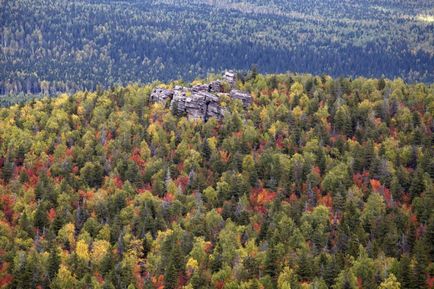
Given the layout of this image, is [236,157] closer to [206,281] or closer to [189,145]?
[189,145]

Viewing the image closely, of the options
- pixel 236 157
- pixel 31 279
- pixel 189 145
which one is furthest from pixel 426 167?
pixel 31 279

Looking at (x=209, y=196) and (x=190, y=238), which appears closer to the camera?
(x=190, y=238)

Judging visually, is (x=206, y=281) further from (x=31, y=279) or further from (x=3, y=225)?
(x=3, y=225)

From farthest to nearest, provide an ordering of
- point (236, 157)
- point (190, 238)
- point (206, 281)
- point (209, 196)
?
1. point (236, 157)
2. point (209, 196)
3. point (190, 238)
4. point (206, 281)

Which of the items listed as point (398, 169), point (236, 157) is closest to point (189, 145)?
point (236, 157)

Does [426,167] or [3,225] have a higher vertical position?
[426,167]

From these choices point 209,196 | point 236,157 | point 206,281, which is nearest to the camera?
point 206,281
